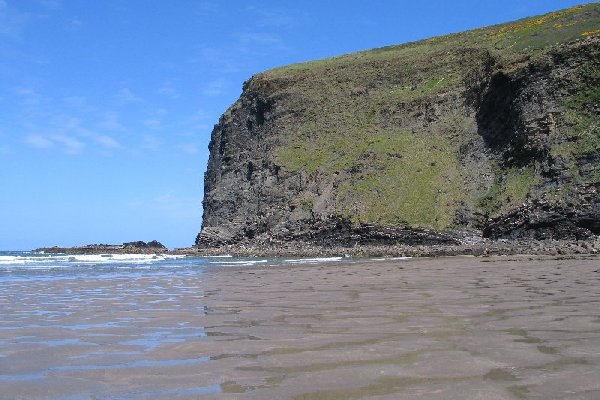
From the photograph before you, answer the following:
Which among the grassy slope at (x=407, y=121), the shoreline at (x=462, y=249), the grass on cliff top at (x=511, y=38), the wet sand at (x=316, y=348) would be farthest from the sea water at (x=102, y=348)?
the grass on cliff top at (x=511, y=38)

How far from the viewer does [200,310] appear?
917 centimetres

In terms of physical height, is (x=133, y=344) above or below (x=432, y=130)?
below

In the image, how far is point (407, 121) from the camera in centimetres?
6247

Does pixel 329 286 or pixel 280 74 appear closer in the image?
pixel 329 286

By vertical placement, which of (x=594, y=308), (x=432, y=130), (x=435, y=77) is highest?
(x=435, y=77)

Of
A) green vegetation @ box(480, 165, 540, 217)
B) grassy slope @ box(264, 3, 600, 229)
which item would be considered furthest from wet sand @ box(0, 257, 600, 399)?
grassy slope @ box(264, 3, 600, 229)

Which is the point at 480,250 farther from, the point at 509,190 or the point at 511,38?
the point at 511,38

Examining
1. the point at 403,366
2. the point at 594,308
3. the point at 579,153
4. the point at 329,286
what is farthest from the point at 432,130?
the point at 403,366

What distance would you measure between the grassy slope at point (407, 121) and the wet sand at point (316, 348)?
39.6 m

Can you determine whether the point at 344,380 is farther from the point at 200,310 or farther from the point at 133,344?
the point at 200,310

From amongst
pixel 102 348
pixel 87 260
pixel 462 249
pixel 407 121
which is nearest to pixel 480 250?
pixel 462 249

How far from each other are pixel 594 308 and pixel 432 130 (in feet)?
177

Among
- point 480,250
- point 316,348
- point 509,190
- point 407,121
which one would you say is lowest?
point 480,250

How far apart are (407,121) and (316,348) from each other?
5941 centimetres
